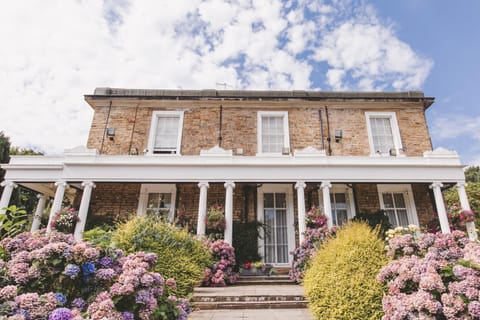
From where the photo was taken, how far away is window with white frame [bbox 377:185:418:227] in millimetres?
10219

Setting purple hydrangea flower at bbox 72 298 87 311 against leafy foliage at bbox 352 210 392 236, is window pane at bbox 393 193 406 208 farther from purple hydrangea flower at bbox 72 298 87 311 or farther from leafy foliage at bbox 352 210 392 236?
purple hydrangea flower at bbox 72 298 87 311

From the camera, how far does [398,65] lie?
27.2 ft

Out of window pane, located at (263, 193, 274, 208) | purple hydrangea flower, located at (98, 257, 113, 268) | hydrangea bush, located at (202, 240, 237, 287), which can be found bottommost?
hydrangea bush, located at (202, 240, 237, 287)

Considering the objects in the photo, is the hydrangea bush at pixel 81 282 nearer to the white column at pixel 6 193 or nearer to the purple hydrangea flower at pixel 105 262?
the purple hydrangea flower at pixel 105 262

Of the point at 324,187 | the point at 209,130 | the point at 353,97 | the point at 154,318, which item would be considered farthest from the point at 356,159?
the point at 154,318

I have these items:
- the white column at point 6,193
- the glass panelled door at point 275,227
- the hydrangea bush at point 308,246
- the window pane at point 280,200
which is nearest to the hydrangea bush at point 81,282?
the hydrangea bush at point 308,246

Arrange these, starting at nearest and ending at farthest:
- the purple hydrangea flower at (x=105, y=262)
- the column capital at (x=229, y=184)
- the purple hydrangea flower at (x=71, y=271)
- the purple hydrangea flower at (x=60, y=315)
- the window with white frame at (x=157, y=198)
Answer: the purple hydrangea flower at (x=60, y=315), the purple hydrangea flower at (x=71, y=271), the purple hydrangea flower at (x=105, y=262), the column capital at (x=229, y=184), the window with white frame at (x=157, y=198)

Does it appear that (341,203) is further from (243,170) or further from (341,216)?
(243,170)

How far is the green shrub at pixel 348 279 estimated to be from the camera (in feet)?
11.5

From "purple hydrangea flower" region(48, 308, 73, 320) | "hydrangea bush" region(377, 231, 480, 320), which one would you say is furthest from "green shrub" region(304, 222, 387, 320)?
"purple hydrangea flower" region(48, 308, 73, 320)

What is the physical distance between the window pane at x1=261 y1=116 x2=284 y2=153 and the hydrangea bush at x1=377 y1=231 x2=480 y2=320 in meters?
8.19

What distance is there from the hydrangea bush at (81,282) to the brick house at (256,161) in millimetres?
5945

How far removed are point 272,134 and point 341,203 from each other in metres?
4.32

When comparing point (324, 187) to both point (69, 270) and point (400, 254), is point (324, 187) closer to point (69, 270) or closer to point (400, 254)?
point (400, 254)
